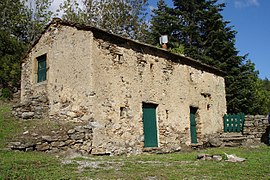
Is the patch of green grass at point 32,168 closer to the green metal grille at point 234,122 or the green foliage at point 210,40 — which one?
the green metal grille at point 234,122

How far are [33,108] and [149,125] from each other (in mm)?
4607

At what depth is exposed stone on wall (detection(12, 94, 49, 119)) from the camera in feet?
35.9

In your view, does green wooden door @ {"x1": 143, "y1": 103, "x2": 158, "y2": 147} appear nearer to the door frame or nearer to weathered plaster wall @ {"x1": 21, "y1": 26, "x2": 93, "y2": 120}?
the door frame

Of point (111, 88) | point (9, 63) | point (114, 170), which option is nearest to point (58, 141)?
point (111, 88)

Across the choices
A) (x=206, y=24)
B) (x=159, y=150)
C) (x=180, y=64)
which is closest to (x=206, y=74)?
(x=180, y=64)

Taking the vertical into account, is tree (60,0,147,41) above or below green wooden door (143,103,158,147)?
above

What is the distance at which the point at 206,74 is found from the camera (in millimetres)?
15922

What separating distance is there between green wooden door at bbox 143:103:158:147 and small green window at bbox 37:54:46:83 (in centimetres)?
446

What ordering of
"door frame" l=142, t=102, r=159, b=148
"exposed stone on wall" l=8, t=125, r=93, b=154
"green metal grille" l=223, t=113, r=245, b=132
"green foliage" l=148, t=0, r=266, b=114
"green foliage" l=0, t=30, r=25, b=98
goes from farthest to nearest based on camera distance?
"green foliage" l=148, t=0, r=266, b=114
"green foliage" l=0, t=30, r=25, b=98
"green metal grille" l=223, t=113, r=245, b=132
"door frame" l=142, t=102, r=159, b=148
"exposed stone on wall" l=8, t=125, r=93, b=154

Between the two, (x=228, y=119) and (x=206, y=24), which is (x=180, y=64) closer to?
(x=228, y=119)

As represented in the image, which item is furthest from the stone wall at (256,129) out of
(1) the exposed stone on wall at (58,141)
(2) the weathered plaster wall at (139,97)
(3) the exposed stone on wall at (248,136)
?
(1) the exposed stone on wall at (58,141)

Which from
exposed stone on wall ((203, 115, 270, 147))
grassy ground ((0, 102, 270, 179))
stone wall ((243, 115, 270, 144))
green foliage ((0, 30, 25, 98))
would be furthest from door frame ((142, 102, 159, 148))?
green foliage ((0, 30, 25, 98))

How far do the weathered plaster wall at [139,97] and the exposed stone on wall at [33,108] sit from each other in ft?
8.50

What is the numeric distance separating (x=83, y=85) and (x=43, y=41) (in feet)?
11.7
